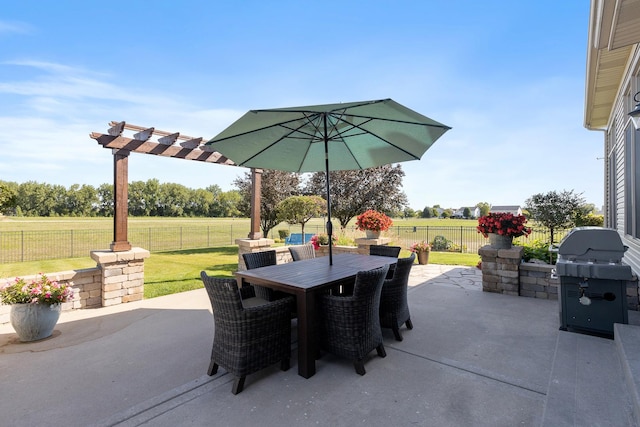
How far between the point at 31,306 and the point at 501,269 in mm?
6379

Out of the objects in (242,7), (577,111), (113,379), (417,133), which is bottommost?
(113,379)

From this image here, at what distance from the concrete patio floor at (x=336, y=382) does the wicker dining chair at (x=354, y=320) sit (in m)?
0.18

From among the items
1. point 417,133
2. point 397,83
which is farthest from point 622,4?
point 397,83

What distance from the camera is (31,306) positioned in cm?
316

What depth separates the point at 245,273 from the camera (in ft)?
9.89

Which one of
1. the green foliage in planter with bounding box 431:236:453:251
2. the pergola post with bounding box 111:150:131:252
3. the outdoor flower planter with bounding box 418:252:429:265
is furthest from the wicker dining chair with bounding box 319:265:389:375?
the green foliage in planter with bounding box 431:236:453:251

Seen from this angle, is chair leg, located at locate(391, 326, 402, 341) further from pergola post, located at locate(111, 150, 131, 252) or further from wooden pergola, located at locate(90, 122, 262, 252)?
pergola post, located at locate(111, 150, 131, 252)

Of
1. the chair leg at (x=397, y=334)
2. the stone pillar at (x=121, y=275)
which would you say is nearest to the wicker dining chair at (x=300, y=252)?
the chair leg at (x=397, y=334)

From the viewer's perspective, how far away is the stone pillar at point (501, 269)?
477 cm

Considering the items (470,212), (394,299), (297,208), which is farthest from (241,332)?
(470,212)

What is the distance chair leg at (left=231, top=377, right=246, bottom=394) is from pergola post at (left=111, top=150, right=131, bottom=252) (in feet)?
11.9

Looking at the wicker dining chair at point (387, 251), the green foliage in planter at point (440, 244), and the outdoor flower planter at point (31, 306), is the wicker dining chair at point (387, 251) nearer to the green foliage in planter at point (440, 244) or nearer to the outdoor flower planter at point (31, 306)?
the outdoor flower planter at point (31, 306)

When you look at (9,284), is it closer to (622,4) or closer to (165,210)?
(622,4)

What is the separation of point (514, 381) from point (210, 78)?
7688 mm
